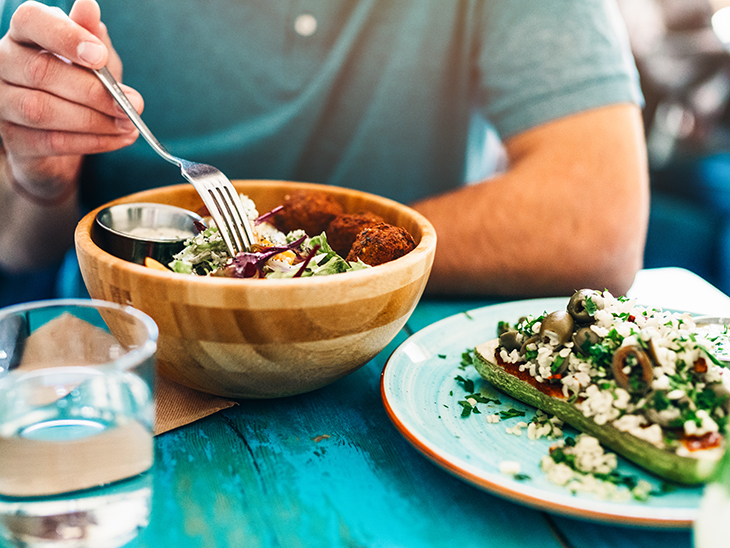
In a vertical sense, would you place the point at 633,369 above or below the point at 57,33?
below

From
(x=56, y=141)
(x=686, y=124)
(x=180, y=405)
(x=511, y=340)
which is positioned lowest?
(x=686, y=124)

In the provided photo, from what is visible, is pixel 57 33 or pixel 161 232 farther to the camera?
pixel 161 232

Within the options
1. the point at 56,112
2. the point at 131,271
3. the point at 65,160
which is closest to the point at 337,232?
the point at 131,271

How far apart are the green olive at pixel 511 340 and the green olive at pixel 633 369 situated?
182 mm

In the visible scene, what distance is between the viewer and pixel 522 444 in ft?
2.79

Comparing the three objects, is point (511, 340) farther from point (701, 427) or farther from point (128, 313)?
point (128, 313)

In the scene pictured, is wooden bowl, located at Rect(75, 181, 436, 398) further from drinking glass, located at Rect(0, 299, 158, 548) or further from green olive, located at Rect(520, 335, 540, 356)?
green olive, located at Rect(520, 335, 540, 356)

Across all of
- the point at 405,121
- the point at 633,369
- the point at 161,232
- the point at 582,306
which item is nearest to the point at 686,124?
the point at 405,121

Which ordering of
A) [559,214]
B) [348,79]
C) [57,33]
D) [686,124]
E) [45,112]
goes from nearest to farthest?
1. [57,33]
2. [45,112]
3. [559,214]
4. [348,79]
5. [686,124]

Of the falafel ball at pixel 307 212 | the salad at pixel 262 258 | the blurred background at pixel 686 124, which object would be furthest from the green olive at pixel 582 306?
the blurred background at pixel 686 124

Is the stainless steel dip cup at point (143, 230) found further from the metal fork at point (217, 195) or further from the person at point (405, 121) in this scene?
the person at point (405, 121)

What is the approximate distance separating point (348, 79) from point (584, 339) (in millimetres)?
1528

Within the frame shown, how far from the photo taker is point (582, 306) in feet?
3.20

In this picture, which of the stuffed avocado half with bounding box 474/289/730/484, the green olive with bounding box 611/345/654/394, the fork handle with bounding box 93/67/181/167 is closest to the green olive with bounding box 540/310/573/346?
the stuffed avocado half with bounding box 474/289/730/484
